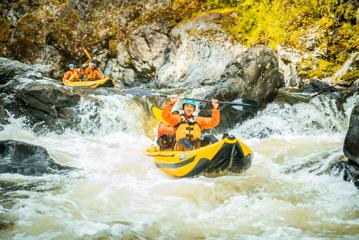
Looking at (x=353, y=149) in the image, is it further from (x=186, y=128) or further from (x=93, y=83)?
(x=93, y=83)

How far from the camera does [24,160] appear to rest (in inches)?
222

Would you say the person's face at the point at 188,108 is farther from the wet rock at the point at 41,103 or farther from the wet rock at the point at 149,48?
the wet rock at the point at 149,48

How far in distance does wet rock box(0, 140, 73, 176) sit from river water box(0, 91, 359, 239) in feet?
0.64

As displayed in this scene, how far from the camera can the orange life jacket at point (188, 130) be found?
5.93 meters

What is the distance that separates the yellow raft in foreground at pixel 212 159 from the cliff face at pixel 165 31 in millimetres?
6624

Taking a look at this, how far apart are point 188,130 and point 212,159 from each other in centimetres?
Answer: 97

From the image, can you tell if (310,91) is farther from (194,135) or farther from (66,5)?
(66,5)

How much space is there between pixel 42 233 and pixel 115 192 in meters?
1.65

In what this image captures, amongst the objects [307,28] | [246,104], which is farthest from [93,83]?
[307,28]

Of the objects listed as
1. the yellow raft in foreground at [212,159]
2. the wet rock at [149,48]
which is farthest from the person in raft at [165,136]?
the wet rock at [149,48]

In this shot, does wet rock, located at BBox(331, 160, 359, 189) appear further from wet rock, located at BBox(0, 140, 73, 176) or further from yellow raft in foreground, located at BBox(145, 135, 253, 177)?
wet rock, located at BBox(0, 140, 73, 176)

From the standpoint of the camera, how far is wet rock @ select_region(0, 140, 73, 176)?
543 cm

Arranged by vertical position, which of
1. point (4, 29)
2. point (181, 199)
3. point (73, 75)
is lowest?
point (181, 199)

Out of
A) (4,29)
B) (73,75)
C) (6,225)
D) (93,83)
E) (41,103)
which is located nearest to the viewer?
(6,225)
